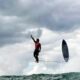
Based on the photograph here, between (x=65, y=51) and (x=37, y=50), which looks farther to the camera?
(x=65, y=51)

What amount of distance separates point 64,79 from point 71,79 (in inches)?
42.1

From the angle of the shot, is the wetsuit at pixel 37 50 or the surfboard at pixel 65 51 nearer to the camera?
Result: the wetsuit at pixel 37 50

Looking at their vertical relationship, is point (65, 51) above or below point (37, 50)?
above

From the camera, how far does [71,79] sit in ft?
184

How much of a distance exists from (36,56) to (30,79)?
868 centimetres

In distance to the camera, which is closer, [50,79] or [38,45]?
[38,45]

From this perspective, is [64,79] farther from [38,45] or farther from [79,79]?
[38,45]

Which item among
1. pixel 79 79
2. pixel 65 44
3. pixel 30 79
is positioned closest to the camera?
pixel 79 79

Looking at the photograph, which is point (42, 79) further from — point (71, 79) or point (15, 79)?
point (15, 79)

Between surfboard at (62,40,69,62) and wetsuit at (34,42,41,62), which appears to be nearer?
wetsuit at (34,42,41,62)

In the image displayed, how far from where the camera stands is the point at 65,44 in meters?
63.0

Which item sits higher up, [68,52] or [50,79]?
[68,52]

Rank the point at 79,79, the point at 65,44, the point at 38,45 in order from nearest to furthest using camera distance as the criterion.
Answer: the point at 38,45
the point at 79,79
the point at 65,44

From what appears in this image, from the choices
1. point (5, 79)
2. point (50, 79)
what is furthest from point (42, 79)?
point (5, 79)
